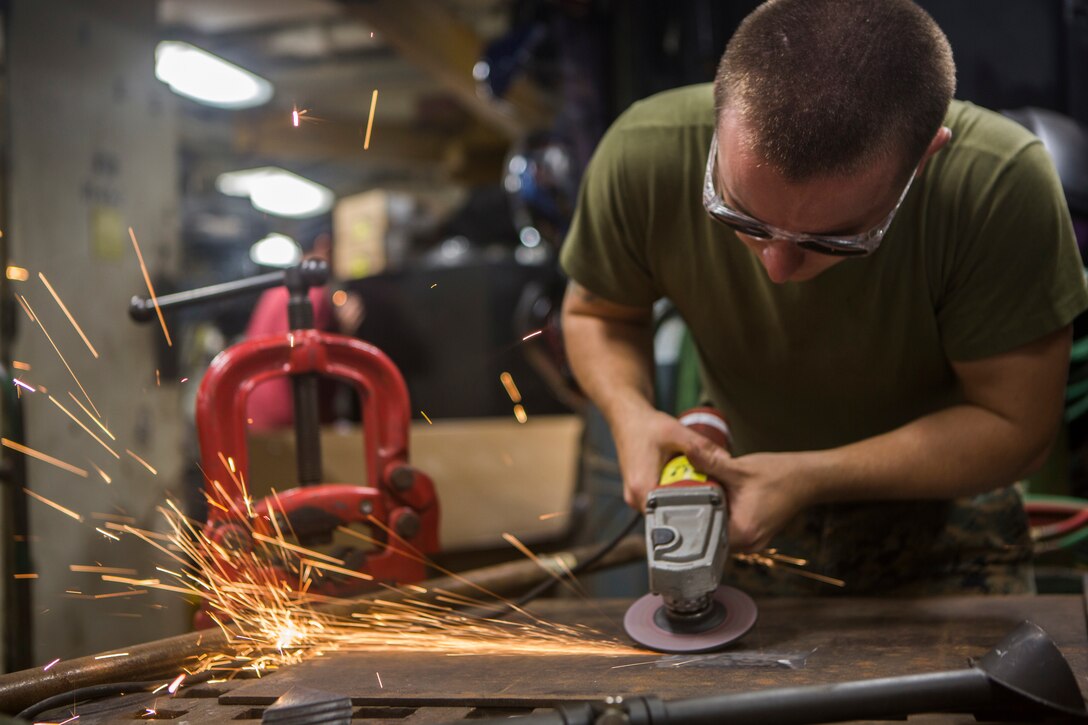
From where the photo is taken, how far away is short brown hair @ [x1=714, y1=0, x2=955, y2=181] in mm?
1298

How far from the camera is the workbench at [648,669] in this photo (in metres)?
1.22

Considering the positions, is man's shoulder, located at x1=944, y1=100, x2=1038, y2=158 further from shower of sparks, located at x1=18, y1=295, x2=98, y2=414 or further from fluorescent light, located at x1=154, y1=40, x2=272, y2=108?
fluorescent light, located at x1=154, y1=40, x2=272, y2=108

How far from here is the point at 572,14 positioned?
3346 mm

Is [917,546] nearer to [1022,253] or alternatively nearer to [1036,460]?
[1036,460]

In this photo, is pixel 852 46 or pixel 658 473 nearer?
pixel 852 46

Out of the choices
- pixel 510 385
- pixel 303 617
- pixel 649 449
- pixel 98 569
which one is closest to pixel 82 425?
pixel 98 569

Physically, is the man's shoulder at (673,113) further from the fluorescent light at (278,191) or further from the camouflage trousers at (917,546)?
the fluorescent light at (278,191)

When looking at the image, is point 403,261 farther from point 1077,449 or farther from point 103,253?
point 1077,449

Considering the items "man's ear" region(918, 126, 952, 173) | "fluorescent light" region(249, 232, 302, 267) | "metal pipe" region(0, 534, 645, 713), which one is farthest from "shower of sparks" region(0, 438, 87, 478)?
"fluorescent light" region(249, 232, 302, 267)

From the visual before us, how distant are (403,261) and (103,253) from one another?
85.7 inches

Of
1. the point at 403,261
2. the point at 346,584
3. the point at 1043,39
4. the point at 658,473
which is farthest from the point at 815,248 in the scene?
the point at 403,261

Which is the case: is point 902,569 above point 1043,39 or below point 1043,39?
below

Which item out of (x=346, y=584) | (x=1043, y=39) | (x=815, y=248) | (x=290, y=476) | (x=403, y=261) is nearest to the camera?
(x=815, y=248)

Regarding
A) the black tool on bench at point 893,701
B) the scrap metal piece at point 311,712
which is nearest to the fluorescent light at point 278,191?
the scrap metal piece at point 311,712
